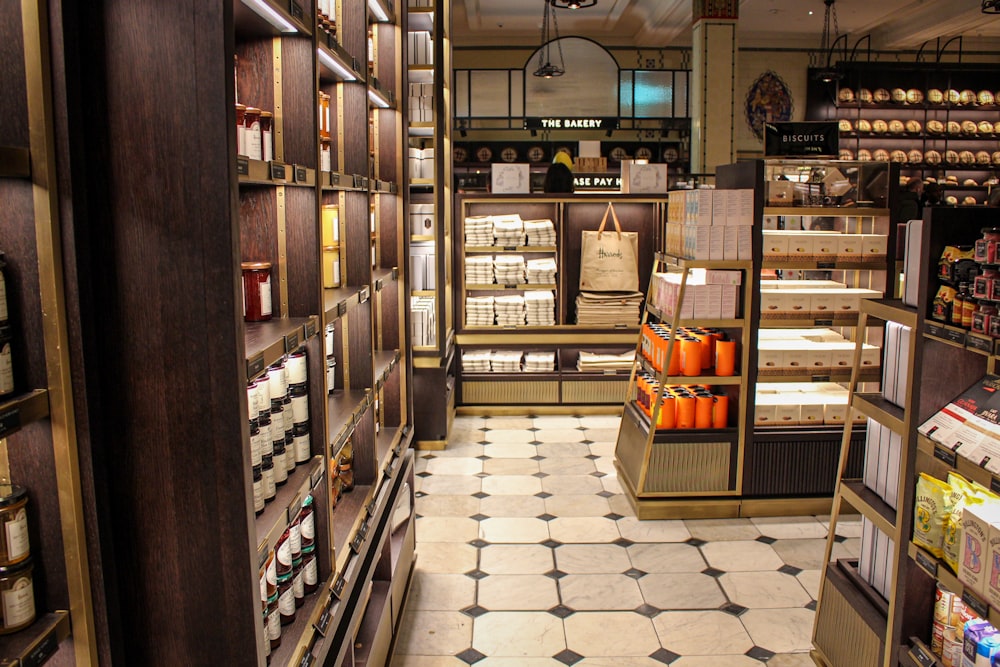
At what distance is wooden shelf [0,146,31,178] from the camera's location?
1.25 metres

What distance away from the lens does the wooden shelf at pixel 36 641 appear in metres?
1.27

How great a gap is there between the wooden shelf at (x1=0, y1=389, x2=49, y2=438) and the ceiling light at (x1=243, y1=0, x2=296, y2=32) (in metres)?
1.00

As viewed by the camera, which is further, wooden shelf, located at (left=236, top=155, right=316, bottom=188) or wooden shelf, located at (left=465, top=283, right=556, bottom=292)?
wooden shelf, located at (left=465, top=283, right=556, bottom=292)

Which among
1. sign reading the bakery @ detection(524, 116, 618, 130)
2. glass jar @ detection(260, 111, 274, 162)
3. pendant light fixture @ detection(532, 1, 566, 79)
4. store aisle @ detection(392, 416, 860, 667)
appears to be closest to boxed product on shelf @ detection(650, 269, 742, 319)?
store aisle @ detection(392, 416, 860, 667)

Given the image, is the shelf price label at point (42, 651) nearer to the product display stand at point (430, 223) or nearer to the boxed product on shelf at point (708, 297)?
the boxed product on shelf at point (708, 297)

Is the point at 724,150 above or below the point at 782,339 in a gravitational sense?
above

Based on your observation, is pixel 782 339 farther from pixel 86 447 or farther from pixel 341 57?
pixel 86 447

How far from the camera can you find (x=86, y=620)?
1.45 m

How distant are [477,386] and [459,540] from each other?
2.68 metres

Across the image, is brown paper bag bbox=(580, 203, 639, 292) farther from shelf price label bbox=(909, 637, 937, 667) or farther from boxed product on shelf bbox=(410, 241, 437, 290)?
shelf price label bbox=(909, 637, 937, 667)

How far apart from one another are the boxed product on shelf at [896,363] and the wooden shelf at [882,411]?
3cm

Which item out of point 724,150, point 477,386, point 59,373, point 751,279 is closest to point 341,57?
point 59,373

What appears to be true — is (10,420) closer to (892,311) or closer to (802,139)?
(892,311)

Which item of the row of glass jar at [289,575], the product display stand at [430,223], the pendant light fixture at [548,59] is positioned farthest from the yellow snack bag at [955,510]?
the pendant light fixture at [548,59]
